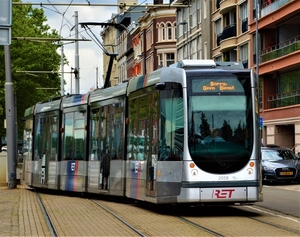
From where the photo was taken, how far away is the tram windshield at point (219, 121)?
17781 mm

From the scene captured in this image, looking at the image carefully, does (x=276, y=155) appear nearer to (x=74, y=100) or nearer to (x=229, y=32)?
(x=74, y=100)

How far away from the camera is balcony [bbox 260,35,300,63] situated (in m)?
50.6

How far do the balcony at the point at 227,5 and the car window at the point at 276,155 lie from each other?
2606cm

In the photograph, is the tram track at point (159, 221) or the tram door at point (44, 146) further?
the tram door at point (44, 146)

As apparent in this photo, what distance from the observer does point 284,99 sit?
5294cm

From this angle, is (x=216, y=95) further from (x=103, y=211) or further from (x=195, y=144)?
(x=103, y=211)

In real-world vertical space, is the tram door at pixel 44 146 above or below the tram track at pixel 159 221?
above

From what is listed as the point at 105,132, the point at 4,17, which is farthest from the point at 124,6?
the point at 4,17

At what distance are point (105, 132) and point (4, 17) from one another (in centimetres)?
Answer: 928

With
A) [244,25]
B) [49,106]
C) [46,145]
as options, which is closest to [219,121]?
[46,145]

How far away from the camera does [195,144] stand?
17828 millimetres

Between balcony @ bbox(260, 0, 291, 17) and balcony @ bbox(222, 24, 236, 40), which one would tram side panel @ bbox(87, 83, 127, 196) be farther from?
balcony @ bbox(222, 24, 236, 40)

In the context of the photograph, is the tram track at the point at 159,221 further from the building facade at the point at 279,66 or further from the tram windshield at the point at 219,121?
the building facade at the point at 279,66

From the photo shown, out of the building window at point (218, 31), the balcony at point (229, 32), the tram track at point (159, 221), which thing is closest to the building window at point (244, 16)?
the balcony at point (229, 32)
